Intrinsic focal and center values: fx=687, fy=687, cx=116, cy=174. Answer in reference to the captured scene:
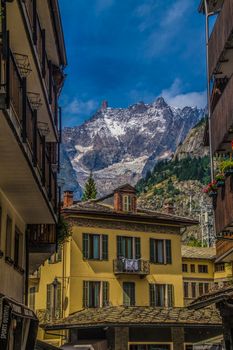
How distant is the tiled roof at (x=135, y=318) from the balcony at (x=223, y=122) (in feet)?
64.0

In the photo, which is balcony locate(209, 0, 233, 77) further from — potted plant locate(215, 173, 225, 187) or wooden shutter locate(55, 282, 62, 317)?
wooden shutter locate(55, 282, 62, 317)

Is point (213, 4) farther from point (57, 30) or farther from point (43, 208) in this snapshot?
point (43, 208)

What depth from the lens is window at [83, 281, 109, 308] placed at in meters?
45.6

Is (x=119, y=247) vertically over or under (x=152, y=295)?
over

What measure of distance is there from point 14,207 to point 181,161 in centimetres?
18177

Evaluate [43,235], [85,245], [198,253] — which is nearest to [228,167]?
[43,235]

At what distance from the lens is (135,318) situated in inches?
1570

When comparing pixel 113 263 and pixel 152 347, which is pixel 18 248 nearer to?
pixel 152 347

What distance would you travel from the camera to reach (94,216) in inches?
1848

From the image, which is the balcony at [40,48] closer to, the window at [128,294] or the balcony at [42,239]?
the balcony at [42,239]

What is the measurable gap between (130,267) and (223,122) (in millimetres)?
28886

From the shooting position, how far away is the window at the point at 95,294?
45625 millimetres

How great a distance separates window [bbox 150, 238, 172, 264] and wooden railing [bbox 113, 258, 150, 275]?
142 cm

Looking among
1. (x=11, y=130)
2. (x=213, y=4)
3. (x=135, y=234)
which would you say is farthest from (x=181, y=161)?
(x=11, y=130)
